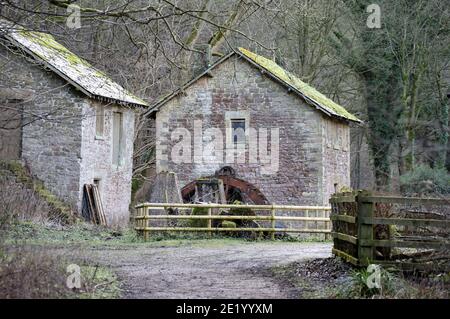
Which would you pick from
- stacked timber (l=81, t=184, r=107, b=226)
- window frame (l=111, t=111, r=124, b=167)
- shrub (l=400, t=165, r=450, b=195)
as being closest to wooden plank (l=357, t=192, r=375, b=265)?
stacked timber (l=81, t=184, r=107, b=226)

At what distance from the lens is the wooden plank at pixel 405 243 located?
36.1 ft

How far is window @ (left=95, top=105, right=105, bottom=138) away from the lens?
2696cm

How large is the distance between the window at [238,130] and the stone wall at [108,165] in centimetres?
405

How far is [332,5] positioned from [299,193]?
1127 centimetres

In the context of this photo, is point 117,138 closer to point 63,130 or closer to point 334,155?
point 63,130

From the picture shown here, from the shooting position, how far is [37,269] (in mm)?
10070

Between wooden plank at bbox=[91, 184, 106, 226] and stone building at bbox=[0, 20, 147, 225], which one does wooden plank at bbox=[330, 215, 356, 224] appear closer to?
stone building at bbox=[0, 20, 147, 225]

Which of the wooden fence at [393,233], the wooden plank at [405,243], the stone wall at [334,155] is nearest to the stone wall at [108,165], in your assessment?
the stone wall at [334,155]

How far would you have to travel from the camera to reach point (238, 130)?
30531mm

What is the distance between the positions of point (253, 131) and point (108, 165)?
6.06 meters

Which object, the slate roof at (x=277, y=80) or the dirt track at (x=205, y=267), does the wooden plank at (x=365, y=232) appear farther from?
the slate roof at (x=277, y=80)

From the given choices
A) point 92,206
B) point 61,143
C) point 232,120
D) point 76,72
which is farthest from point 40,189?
point 232,120
